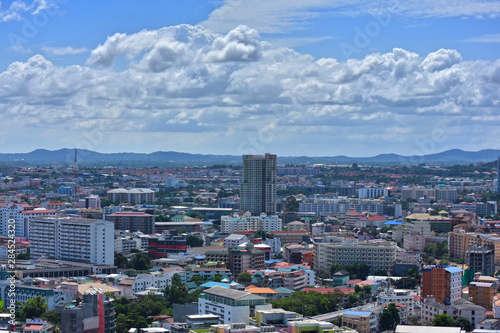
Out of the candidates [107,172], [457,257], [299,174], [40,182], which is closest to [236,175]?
[299,174]

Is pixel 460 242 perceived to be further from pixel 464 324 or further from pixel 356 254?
pixel 464 324

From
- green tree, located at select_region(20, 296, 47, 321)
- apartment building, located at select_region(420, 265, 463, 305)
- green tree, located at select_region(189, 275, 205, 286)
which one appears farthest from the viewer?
green tree, located at select_region(189, 275, 205, 286)

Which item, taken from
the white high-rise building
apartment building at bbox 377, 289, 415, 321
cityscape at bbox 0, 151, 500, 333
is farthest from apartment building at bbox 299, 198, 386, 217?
apartment building at bbox 377, 289, 415, 321

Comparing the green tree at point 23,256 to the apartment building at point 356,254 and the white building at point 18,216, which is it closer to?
the white building at point 18,216

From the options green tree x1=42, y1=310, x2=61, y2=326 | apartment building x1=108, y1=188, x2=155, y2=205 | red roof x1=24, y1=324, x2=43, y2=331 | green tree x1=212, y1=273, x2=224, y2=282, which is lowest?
green tree x1=42, y1=310, x2=61, y2=326

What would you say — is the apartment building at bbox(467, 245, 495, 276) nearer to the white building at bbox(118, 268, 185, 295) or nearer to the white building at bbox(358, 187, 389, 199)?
the white building at bbox(118, 268, 185, 295)

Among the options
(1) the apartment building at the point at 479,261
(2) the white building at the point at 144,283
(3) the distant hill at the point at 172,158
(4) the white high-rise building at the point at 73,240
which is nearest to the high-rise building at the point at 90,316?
(2) the white building at the point at 144,283

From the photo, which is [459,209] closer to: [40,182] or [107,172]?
[40,182]

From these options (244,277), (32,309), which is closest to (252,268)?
(244,277)
